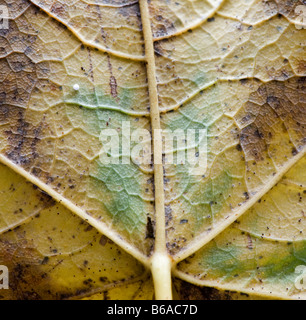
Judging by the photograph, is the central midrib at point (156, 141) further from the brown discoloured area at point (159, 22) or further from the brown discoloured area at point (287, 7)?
the brown discoloured area at point (287, 7)

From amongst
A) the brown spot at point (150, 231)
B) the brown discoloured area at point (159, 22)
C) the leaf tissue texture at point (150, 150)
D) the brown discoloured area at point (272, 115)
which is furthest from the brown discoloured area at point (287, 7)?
the brown spot at point (150, 231)

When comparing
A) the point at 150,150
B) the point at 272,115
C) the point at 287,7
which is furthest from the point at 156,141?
the point at 287,7

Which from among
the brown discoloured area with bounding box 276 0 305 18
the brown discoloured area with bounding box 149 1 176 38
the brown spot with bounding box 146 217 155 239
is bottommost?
the brown spot with bounding box 146 217 155 239

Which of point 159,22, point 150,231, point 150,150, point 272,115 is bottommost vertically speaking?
point 150,231

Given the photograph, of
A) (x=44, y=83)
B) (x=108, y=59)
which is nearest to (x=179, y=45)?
(x=108, y=59)

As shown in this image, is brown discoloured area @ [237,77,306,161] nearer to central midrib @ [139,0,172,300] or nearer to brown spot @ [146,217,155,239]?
central midrib @ [139,0,172,300]

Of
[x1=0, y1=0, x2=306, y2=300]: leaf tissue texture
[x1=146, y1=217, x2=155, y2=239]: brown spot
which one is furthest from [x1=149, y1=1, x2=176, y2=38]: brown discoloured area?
[x1=146, y1=217, x2=155, y2=239]: brown spot

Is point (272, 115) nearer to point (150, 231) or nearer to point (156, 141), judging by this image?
point (156, 141)

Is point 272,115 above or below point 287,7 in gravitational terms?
below
